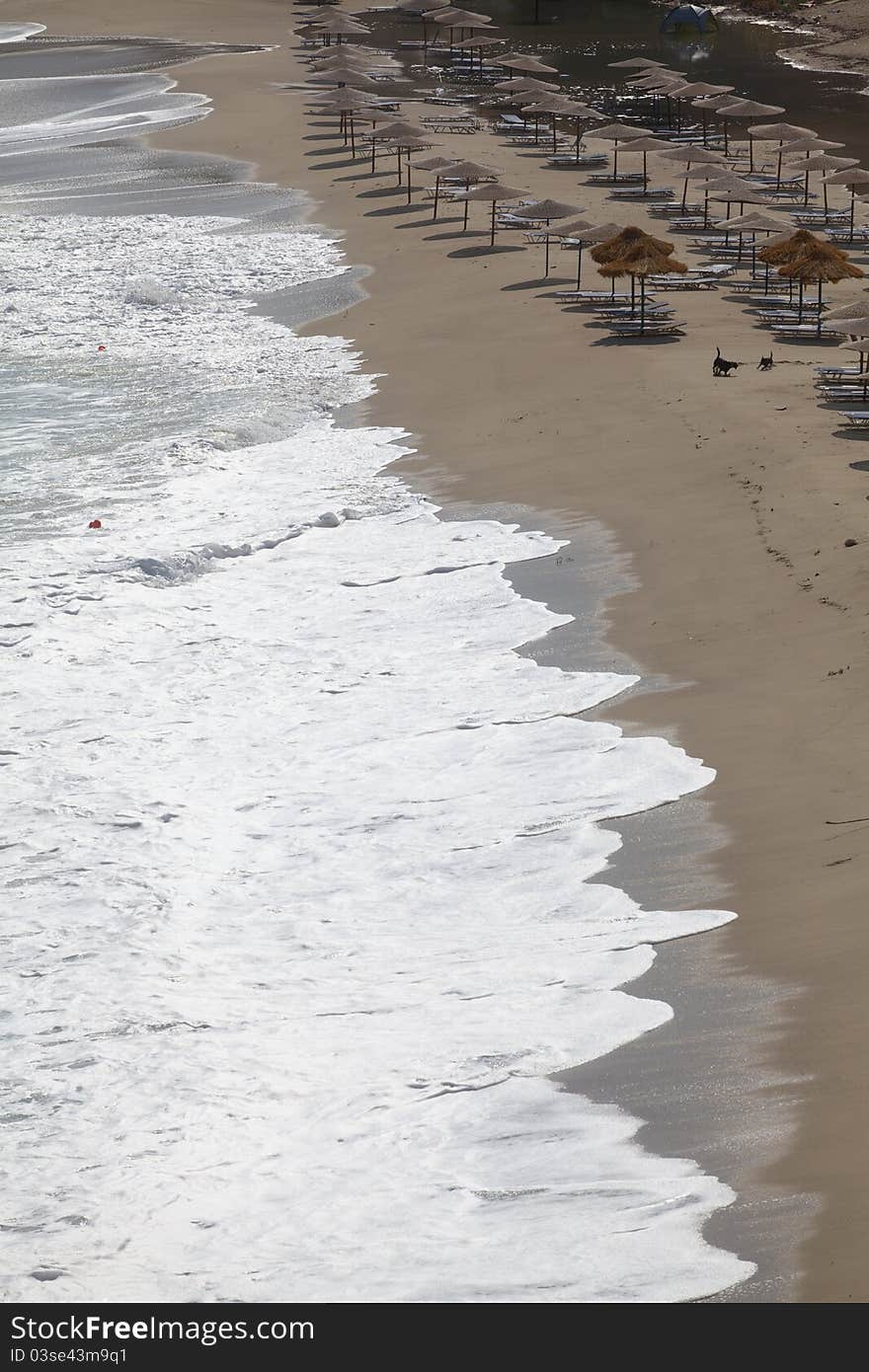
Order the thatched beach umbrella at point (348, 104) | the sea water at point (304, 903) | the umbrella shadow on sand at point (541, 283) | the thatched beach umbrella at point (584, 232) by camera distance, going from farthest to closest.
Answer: the thatched beach umbrella at point (348, 104)
the umbrella shadow on sand at point (541, 283)
the thatched beach umbrella at point (584, 232)
the sea water at point (304, 903)

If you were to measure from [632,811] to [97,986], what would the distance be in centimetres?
406

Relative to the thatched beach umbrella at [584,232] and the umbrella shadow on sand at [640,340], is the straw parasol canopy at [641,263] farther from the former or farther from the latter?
the thatched beach umbrella at [584,232]

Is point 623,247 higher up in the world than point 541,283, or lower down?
higher up

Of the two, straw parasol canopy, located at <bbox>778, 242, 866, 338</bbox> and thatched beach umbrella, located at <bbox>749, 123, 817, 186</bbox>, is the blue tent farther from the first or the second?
straw parasol canopy, located at <bbox>778, 242, 866, 338</bbox>

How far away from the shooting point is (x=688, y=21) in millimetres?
66938

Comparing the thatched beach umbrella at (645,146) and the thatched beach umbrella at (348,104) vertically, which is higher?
the thatched beach umbrella at (348,104)

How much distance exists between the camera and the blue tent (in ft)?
218

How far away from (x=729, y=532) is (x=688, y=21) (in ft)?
190

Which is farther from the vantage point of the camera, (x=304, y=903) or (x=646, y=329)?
(x=646, y=329)

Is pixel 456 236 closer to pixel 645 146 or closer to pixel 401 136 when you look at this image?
pixel 401 136

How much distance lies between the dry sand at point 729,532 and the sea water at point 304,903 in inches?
21.9

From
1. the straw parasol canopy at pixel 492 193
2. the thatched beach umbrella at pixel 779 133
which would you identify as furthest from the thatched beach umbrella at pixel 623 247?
the thatched beach umbrella at pixel 779 133

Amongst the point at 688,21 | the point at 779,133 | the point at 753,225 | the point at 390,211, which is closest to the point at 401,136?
the point at 390,211

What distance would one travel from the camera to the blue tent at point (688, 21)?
6656cm
